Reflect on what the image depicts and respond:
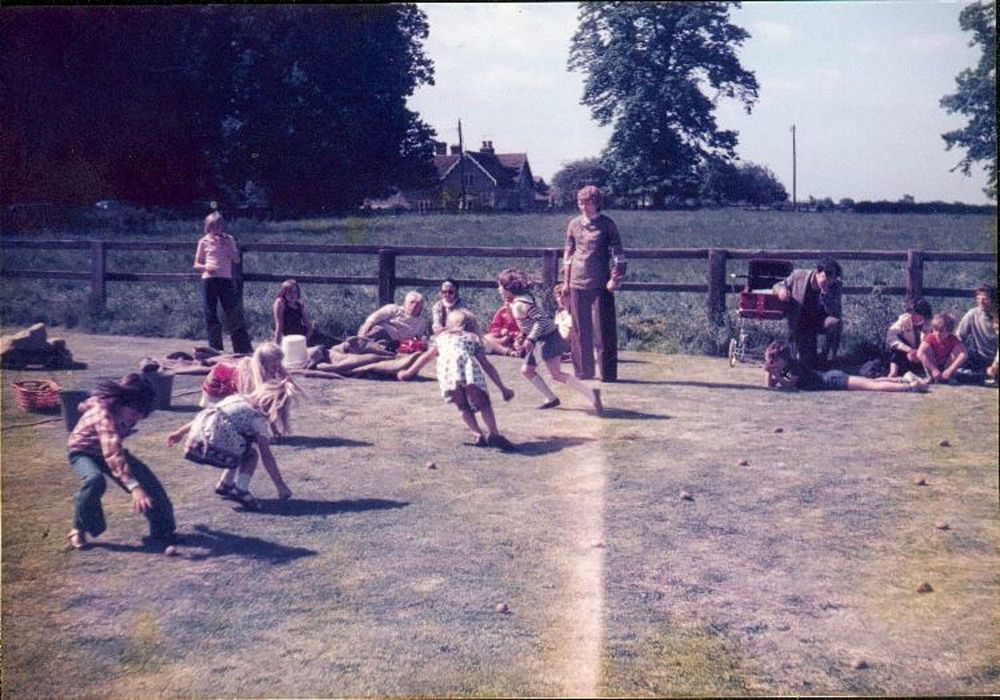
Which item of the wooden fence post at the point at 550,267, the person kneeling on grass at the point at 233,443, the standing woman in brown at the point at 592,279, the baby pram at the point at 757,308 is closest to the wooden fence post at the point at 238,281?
the wooden fence post at the point at 550,267

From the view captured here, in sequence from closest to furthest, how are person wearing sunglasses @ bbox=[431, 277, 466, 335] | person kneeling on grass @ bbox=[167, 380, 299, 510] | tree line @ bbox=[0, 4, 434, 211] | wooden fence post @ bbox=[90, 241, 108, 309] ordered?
1. person kneeling on grass @ bbox=[167, 380, 299, 510]
2. tree line @ bbox=[0, 4, 434, 211]
3. person wearing sunglasses @ bbox=[431, 277, 466, 335]
4. wooden fence post @ bbox=[90, 241, 108, 309]

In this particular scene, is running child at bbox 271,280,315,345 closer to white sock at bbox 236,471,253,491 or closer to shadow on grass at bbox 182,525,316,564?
white sock at bbox 236,471,253,491

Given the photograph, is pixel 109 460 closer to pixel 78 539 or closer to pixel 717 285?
pixel 78 539

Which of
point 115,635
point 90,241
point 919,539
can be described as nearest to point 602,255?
point 919,539

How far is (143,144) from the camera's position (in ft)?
28.6

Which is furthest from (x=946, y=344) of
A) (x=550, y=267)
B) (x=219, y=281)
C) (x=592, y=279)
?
(x=219, y=281)

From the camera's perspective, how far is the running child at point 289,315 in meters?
10.3

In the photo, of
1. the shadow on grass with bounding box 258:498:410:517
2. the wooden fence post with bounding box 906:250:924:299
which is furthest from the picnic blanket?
the wooden fence post with bounding box 906:250:924:299

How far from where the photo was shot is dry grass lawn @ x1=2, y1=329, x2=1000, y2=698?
370 centimetres

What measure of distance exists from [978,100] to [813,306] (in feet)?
12.3

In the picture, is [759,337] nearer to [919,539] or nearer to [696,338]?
[696,338]

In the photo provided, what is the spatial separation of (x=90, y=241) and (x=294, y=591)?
10.1 metres

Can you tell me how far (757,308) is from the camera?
10.8 metres

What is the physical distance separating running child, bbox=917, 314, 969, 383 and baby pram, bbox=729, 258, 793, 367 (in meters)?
1.41
